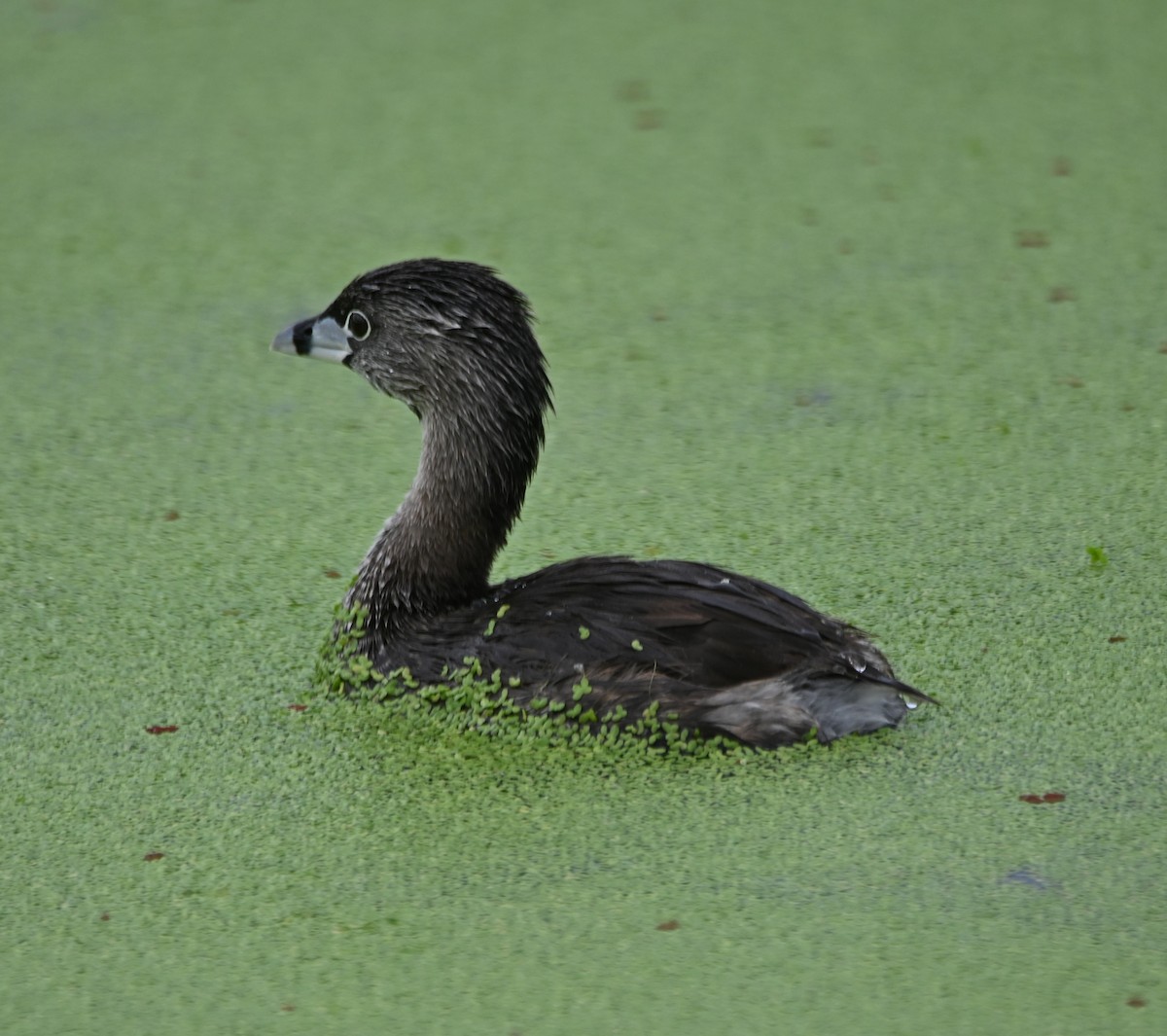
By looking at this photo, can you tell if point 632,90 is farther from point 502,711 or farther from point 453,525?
point 502,711

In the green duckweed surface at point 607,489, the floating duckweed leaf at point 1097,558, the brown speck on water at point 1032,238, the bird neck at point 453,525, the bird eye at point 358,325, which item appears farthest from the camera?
the brown speck on water at point 1032,238

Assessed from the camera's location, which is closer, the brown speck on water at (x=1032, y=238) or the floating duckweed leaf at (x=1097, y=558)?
the floating duckweed leaf at (x=1097, y=558)

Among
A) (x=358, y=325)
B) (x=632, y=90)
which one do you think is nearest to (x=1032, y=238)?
(x=632, y=90)

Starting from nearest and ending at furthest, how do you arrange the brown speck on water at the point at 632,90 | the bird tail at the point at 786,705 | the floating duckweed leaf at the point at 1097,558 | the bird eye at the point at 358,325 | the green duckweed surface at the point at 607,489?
the green duckweed surface at the point at 607,489 < the bird tail at the point at 786,705 < the bird eye at the point at 358,325 < the floating duckweed leaf at the point at 1097,558 < the brown speck on water at the point at 632,90

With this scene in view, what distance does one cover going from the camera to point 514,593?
3.86 meters

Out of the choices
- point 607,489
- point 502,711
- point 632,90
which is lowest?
point 502,711

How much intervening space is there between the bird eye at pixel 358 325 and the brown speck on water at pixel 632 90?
2.82m

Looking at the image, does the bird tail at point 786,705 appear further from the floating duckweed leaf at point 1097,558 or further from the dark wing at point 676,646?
the floating duckweed leaf at point 1097,558

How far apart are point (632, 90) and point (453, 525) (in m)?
3.24

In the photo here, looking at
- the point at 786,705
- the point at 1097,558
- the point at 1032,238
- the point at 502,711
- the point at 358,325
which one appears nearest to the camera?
the point at 786,705

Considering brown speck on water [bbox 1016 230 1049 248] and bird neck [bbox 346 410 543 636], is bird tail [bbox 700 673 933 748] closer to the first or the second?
bird neck [bbox 346 410 543 636]

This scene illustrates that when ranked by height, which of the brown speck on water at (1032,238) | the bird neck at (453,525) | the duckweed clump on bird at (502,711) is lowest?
the duckweed clump on bird at (502,711)

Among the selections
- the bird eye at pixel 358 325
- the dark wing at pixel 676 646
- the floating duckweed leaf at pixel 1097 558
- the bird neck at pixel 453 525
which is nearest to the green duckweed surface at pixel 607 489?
the floating duckweed leaf at pixel 1097 558

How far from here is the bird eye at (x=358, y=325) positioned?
418 centimetres
